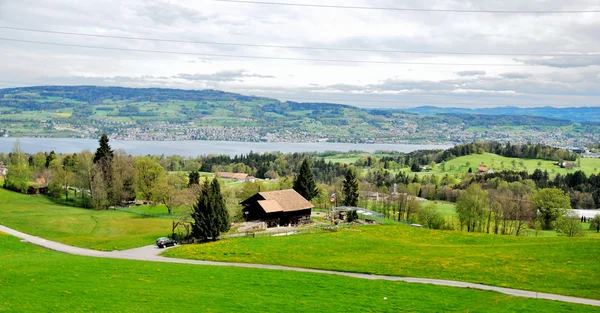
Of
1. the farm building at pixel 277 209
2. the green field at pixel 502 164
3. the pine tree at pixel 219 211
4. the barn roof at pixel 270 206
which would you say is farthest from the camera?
the green field at pixel 502 164

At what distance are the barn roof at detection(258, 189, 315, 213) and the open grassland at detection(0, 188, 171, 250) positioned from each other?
12.9m

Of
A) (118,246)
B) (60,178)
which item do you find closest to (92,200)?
(60,178)

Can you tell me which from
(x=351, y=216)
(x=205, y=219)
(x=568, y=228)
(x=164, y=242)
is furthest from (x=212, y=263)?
(x=568, y=228)

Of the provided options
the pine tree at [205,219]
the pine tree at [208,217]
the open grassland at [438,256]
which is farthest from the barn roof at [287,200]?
the pine tree at [205,219]

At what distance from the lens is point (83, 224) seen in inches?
2014

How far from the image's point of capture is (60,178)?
7475cm

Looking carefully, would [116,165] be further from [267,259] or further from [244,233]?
[267,259]

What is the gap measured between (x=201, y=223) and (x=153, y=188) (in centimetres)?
3067

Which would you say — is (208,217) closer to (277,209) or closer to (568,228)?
(277,209)

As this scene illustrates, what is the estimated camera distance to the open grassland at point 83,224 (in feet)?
138

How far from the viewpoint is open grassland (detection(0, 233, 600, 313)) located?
2027 centimetres

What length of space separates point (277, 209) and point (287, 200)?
2916mm

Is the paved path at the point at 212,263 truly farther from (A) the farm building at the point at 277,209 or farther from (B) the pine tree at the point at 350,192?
(B) the pine tree at the point at 350,192

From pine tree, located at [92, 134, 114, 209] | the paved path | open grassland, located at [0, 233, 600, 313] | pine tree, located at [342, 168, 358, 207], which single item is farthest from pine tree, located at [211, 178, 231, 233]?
pine tree, located at [92, 134, 114, 209]
